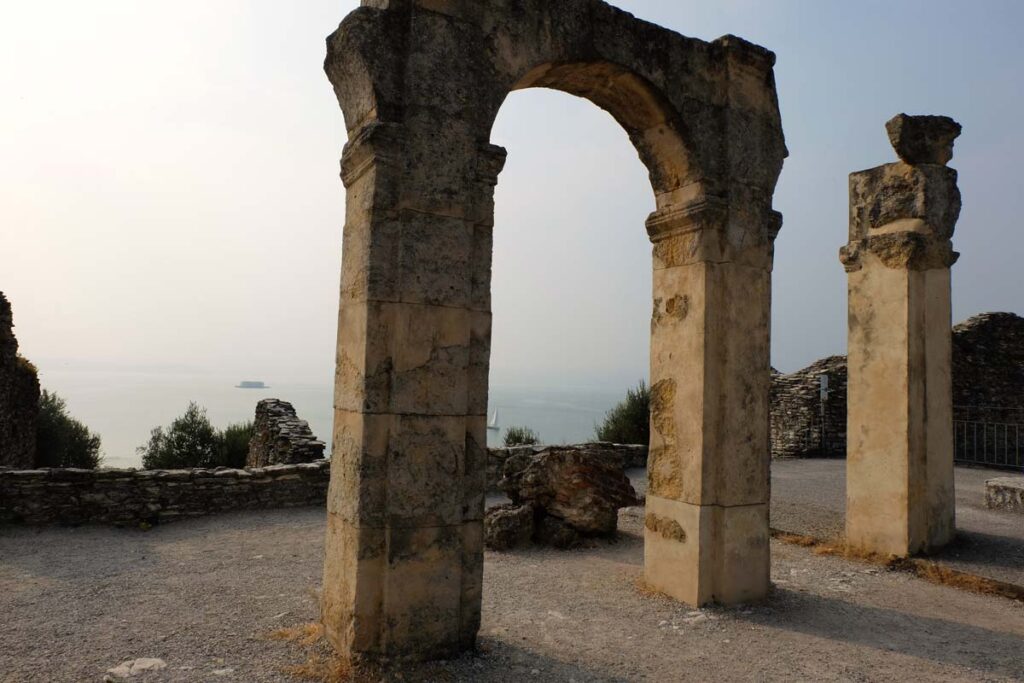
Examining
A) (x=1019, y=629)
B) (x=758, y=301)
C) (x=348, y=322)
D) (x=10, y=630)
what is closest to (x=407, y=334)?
(x=348, y=322)

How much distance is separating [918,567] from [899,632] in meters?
1.88

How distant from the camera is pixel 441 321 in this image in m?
4.04

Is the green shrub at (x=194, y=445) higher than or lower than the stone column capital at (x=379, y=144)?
lower

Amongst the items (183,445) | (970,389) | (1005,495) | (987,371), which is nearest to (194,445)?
(183,445)

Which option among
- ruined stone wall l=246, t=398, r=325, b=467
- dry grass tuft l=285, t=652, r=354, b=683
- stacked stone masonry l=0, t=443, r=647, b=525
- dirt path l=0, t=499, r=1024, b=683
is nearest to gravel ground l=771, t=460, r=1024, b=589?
dirt path l=0, t=499, r=1024, b=683

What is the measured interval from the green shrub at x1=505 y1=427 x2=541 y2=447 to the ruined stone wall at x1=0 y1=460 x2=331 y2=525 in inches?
295

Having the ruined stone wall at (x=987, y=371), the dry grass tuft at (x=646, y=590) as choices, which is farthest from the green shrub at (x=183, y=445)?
the ruined stone wall at (x=987, y=371)

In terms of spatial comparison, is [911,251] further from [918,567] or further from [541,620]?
[541,620]

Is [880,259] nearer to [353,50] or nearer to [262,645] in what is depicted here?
[353,50]

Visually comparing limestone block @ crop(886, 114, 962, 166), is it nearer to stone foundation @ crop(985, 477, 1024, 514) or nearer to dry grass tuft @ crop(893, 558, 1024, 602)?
dry grass tuft @ crop(893, 558, 1024, 602)

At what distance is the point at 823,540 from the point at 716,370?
3.28 meters

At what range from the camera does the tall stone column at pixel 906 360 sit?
6.66 m

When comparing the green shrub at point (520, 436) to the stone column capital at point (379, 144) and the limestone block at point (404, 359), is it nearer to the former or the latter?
the limestone block at point (404, 359)

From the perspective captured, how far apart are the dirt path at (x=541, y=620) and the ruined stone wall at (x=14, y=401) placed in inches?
184
